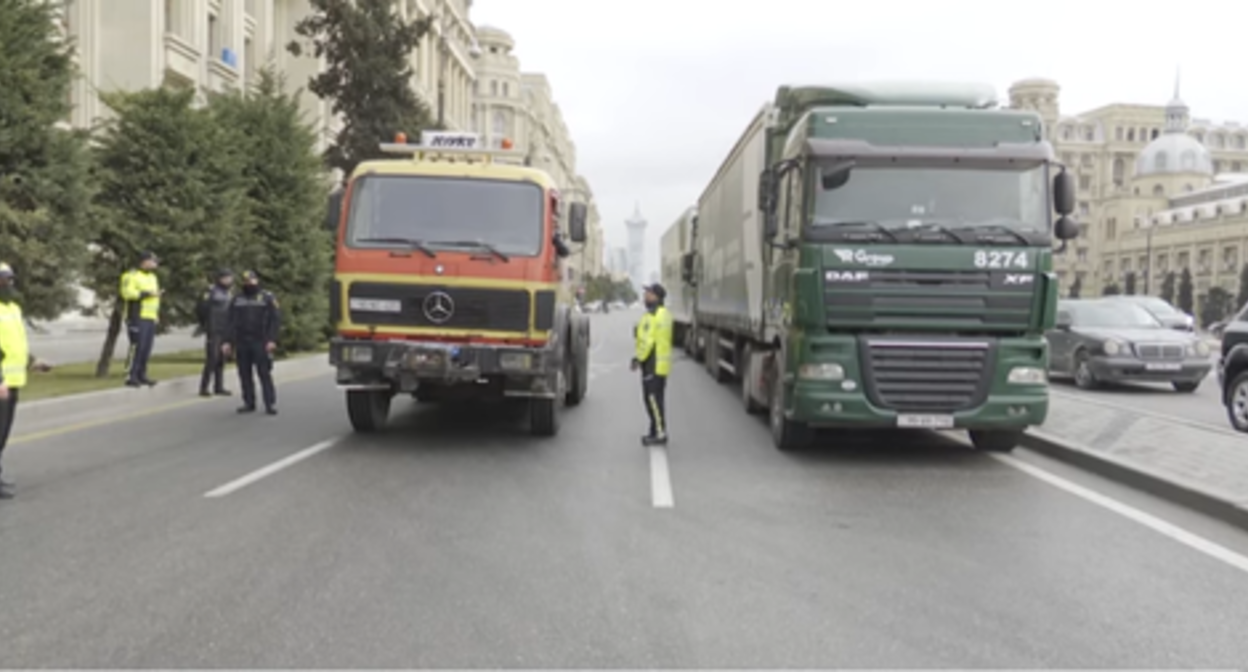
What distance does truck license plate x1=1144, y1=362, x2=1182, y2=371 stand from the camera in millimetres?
17359

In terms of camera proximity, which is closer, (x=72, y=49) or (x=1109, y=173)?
(x=72, y=49)

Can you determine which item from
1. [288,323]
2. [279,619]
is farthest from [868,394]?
[288,323]

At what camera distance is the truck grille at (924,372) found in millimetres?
8891

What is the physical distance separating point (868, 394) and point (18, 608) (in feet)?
21.8

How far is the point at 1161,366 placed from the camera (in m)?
17.4

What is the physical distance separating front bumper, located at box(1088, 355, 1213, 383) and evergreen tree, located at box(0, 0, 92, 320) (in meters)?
16.7

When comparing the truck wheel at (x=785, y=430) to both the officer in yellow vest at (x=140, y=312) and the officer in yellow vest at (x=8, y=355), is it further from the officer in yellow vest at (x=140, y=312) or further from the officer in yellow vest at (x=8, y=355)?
the officer in yellow vest at (x=140, y=312)

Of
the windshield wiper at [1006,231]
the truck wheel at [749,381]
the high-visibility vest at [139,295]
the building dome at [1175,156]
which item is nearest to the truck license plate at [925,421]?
the windshield wiper at [1006,231]

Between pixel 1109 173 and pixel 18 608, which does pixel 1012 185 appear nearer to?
pixel 18 608

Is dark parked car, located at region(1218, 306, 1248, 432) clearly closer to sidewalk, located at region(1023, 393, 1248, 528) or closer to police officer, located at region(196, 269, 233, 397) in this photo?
sidewalk, located at region(1023, 393, 1248, 528)

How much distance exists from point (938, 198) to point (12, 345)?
7.67 metres

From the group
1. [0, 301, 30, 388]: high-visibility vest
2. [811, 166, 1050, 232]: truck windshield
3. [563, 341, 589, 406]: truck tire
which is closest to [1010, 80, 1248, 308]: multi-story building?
[563, 341, 589, 406]: truck tire

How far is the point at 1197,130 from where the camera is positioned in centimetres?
15938

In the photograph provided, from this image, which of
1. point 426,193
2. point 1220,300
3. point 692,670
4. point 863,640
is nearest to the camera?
point 692,670
